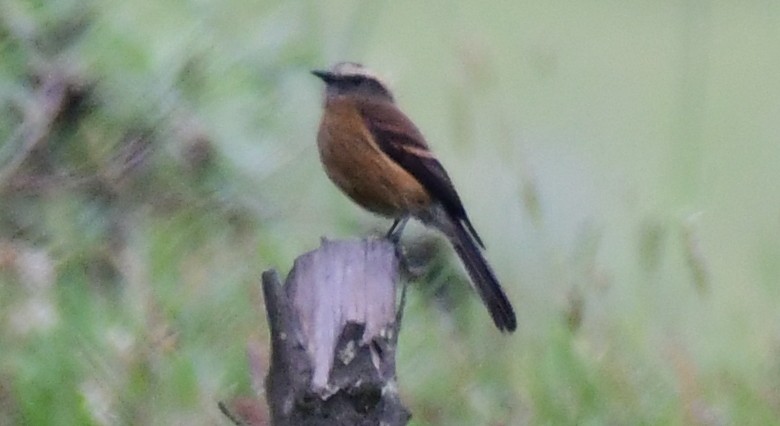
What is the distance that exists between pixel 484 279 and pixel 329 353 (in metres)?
1.50

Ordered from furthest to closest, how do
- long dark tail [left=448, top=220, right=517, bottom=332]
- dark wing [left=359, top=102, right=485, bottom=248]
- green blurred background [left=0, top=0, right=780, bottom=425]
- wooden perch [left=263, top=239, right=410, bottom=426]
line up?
dark wing [left=359, top=102, right=485, bottom=248], green blurred background [left=0, top=0, right=780, bottom=425], long dark tail [left=448, top=220, right=517, bottom=332], wooden perch [left=263, top=239, right=410, bottom=426]

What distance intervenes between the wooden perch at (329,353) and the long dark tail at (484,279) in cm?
110

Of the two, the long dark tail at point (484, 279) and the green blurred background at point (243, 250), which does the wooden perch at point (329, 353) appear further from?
the long dark tail at point (484, 279)

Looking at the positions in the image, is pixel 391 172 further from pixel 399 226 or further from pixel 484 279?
pixel 484 279

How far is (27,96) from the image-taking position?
4590 mm

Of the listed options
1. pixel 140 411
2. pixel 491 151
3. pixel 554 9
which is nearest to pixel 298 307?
pixel 140 411

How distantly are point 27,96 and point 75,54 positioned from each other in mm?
210

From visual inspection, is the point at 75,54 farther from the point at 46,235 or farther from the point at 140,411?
the point at 140,411

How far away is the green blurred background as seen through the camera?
12.5 feet

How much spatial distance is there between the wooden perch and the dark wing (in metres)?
1.54

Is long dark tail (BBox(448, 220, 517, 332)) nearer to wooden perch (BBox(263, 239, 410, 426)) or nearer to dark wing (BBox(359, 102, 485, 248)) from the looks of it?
dark wing (BBox(359, 102, 485, 248))

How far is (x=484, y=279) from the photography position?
12.9 ft

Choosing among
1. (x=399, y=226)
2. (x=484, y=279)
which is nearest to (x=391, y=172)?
(x=399, y=226)

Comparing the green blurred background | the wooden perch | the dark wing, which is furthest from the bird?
the wooden perch
